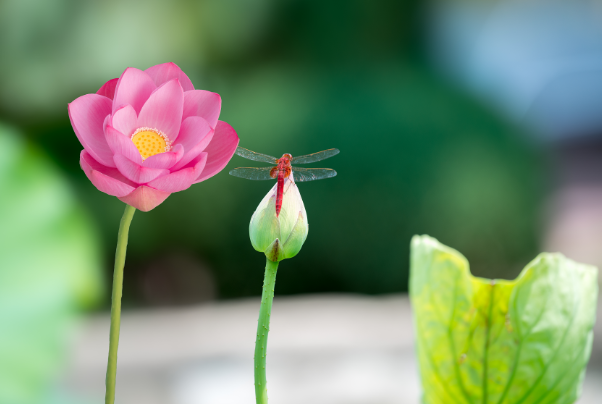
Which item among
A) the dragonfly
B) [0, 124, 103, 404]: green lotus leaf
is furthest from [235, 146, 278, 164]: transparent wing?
[0, 124, 103, 404]: green lotus leaf

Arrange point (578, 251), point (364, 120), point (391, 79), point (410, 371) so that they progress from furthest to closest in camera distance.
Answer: point (578, 251)
point (391, 79)
point (364, 120)
point (410, 371)

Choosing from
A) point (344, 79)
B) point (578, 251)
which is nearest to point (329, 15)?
point (344, 79)

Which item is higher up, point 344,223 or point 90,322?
point 344,223

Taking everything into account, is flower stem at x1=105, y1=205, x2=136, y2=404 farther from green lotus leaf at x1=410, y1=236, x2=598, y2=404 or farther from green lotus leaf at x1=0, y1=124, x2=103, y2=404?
green lotus leaf at x1=0, y1=124, x2=103, y2=404

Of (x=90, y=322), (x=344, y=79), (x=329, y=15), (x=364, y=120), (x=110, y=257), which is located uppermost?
(x=329, y=15)

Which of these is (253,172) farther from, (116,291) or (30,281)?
(30,281)

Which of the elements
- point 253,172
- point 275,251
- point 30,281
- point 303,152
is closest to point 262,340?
point 275,251

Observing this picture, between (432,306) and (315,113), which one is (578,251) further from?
(432,306)

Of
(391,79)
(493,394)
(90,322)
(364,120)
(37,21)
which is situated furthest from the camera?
(391,79)
